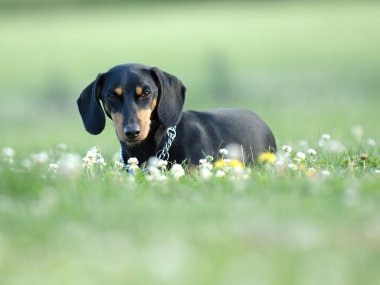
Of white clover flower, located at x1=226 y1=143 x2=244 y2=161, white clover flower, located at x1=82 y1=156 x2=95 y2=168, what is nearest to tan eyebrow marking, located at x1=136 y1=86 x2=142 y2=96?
white clover flower, located at x1=82 y1=156 x2=95 y2=168

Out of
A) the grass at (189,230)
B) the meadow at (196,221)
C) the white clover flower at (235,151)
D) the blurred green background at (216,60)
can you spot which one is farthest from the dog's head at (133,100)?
Result: the blurred green background at (216,60)

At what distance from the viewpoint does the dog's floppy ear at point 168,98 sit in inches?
277

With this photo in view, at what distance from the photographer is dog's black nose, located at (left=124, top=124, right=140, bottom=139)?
6559 millimetres

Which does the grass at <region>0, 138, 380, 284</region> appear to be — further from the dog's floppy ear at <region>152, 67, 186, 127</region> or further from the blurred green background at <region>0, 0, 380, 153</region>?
the blurred green background at <region>0, 0, 380, 153</region>

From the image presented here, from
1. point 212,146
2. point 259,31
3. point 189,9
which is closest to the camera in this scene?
point 212,146

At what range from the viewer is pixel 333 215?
4.04m

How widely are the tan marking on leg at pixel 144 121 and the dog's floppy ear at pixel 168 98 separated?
0.21 metres

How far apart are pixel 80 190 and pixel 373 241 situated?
2004mm

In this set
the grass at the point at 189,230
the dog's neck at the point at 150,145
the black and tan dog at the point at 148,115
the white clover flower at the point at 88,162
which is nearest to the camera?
the grass at the point at 189,230

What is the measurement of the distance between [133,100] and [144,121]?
0.24 metres

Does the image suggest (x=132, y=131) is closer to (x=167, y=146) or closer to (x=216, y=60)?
(x=167, y=146)

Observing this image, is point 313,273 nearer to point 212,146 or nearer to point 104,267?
point 104,267

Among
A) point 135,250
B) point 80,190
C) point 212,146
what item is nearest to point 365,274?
point 135,250

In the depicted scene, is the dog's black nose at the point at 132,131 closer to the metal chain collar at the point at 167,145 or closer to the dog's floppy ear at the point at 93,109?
the metal chain collar at the point at 167,145
